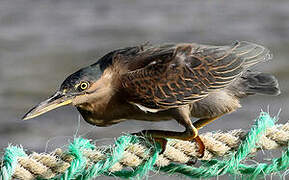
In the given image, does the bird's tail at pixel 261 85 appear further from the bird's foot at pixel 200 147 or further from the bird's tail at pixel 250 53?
the bird's foot at pixel 200 147

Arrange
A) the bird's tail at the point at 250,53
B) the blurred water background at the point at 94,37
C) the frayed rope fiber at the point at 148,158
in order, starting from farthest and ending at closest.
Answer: the blurred water background at the point at 94,37 → the bird's tail at the point at 250,53 → the frayed rope fiber at the point at 148,158

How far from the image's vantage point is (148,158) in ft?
11.6

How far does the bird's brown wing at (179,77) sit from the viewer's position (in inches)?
149

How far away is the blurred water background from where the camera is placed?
696 centimetres

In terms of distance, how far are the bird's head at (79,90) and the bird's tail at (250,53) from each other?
0.75 metres

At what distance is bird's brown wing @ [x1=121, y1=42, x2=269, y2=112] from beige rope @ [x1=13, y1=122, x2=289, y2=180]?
24 centimetres

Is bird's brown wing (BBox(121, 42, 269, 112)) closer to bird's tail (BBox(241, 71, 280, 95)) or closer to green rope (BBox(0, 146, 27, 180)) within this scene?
bird's tail (BBox(241, 71, 280, 95))

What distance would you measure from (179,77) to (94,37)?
4.75 meters

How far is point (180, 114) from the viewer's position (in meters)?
3.83

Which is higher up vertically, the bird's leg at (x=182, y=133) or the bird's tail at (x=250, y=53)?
the bird's tail at (x=250, y=53)

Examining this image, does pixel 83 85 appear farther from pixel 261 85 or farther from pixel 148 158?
pixel 261 85

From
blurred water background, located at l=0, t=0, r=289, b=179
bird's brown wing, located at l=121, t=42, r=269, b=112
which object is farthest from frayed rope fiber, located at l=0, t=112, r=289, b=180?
blurred water background, located at l=0, t=0, r=289, b=179

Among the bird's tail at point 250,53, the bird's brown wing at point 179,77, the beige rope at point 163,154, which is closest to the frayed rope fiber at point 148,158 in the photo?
the beige rope at point 163,154

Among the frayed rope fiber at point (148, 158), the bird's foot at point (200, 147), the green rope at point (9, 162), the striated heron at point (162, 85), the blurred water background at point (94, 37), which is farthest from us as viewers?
the blurred water background at point (94, 37)
